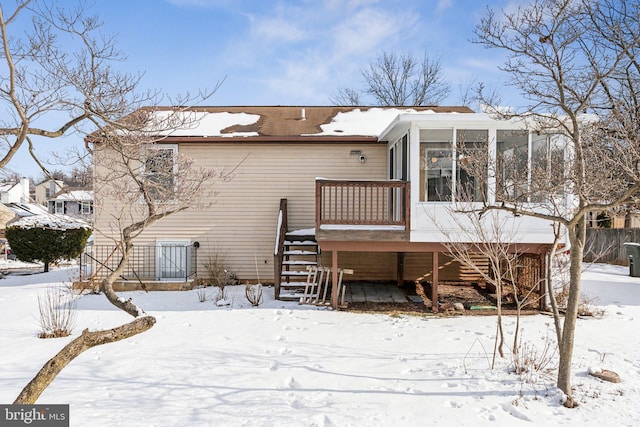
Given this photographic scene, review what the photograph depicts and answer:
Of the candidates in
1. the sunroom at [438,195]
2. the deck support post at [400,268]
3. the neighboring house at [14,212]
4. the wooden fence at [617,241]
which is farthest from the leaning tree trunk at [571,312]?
the neighboring house at [14,212]

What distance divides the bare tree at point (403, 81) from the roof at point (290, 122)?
13.7 m

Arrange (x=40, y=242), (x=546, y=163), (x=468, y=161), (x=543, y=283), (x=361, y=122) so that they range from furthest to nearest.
Result: 1. (x=40, y=242)
2. (x=361, y=122)
3. (x=543, y=283)
4. (x=468, y=161)
5. (x=546, y=163)

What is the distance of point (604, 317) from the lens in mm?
7559

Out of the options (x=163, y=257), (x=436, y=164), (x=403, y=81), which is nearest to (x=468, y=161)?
(x=436, y=164)

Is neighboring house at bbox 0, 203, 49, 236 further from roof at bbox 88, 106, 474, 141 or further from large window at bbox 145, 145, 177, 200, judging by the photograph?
large window at bbox 145, 145, 177, 200

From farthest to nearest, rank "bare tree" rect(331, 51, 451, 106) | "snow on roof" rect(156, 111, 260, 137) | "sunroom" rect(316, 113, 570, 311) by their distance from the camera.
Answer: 1. "bare tree" rect(331, 51, 451, 106)
2. "snow on roof" rect(156, 111, 260, 137)
3. "sunroom" rect(316, 113, 570, 311)

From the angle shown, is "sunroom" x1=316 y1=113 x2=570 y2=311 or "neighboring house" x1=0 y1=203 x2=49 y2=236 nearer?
"sunroom" x1=316 y1=113 x2=570 y2=311

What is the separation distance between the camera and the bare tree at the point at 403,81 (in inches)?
1014

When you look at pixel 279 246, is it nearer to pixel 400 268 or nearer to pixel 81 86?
pixel 400 268

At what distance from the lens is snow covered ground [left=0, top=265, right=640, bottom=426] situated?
390cm

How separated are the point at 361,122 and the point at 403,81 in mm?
16450

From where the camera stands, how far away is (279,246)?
9.21 meters

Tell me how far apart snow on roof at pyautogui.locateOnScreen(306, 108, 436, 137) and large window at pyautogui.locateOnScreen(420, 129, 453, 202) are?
2.34 m

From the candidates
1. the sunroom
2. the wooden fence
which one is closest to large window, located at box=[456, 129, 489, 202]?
the sunroom
